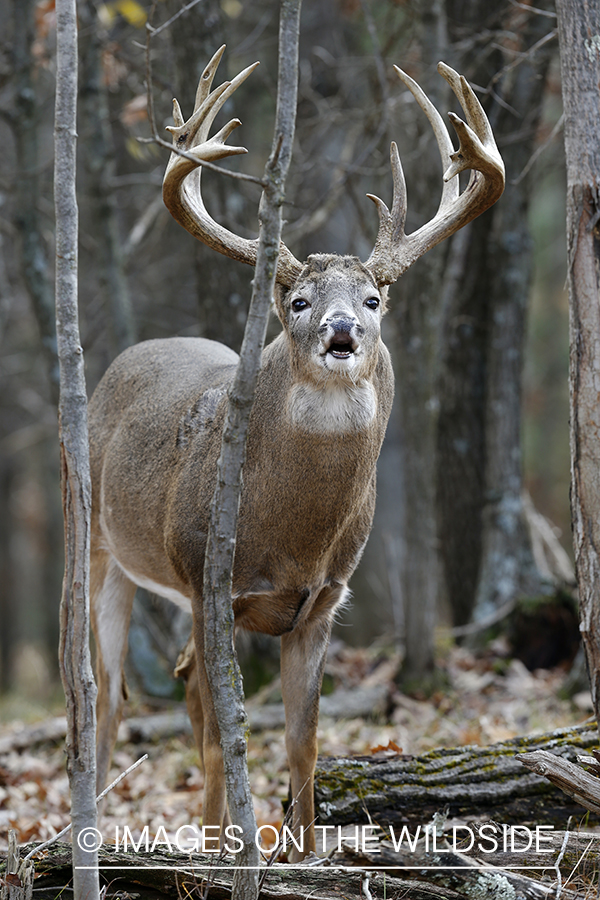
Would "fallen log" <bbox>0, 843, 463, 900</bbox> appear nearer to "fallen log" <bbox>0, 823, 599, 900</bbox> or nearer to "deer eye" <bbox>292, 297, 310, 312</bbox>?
"fallen log" <bbox>0, 823, 599, 900</bbox>

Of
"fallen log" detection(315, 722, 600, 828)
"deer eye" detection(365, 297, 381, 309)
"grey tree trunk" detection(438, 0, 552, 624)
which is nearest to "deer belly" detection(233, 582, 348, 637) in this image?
"fallen log" detection(315, 722, 600, 828)

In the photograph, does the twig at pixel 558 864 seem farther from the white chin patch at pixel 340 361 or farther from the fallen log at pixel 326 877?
the white chin patch at pixel 340 361

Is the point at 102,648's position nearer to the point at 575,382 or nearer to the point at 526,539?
the point at 575,382

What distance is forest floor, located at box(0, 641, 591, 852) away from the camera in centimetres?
520

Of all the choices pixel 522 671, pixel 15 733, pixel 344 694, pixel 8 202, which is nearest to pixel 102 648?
pixel 15 733

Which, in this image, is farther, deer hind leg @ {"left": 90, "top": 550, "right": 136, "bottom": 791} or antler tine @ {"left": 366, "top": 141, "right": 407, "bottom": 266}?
deer hind leg @ {"left": 90, "top": 550, "right": 136, "bottom": 791}

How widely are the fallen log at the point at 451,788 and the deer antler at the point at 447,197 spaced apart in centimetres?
218

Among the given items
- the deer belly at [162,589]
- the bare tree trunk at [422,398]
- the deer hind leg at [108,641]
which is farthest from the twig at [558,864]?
the bare tree trunk at [422,398]

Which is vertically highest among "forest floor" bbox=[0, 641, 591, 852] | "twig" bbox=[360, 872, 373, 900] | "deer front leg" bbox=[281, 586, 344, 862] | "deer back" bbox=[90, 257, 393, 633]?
"deer back" bbox=[90, 257, 393, 633]

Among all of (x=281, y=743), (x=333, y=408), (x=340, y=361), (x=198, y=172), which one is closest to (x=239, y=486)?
(x=340, y=361)

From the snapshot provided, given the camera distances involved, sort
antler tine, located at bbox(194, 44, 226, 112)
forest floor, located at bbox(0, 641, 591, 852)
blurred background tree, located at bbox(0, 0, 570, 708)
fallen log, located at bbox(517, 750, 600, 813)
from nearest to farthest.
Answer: fallen log, located at bbox(517, 750, 600, 813), antler tine, located at bbox(194, 44, 226, 112), forest floor, located at bbox(0, 641, 591, 852), blurred background tree, located at bbox(0, 0, 570, 708)

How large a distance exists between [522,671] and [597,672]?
439cm

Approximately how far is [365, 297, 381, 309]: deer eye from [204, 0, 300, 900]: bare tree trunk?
3.67 feet

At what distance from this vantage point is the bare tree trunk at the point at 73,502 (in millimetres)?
2945
